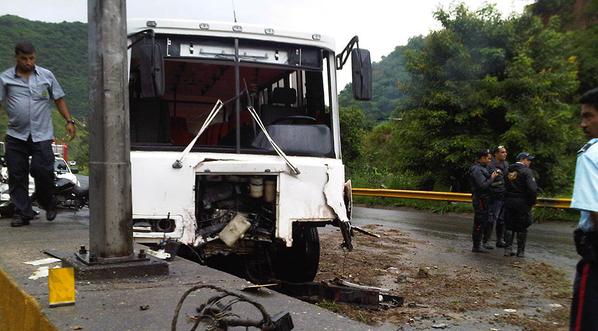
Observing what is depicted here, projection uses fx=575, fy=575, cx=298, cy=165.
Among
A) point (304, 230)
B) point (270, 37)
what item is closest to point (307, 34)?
point (270, 37)

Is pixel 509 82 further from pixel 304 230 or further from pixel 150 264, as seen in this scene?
pixel 150 264

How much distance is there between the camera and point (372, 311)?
5.26 metres

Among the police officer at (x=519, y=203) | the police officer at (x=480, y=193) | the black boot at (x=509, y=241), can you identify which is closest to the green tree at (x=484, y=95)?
the police officer at (x=480, y=193)

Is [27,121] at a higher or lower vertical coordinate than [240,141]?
higher

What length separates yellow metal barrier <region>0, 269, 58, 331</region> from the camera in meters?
2.93

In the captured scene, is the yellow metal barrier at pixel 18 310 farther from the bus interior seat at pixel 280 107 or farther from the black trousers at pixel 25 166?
the bus interior seat at pixel 280 107

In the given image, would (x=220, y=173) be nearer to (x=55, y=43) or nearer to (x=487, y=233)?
(x=487, y=233)

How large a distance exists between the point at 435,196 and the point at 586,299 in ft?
46.5

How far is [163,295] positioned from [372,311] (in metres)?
2.47

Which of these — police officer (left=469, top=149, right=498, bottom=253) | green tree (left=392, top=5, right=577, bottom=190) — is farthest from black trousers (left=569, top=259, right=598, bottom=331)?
green tree (left=392, top=5, right=577, bottom=190)

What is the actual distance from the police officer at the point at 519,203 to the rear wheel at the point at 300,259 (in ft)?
14.6

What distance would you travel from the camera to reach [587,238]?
2734 millimetres

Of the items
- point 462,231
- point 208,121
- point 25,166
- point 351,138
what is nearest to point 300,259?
point 208,121

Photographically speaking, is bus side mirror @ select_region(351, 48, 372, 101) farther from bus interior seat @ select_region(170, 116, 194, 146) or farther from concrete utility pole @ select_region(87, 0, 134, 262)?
concrete utility pole @ select_region(87, 0, 134, 262)
